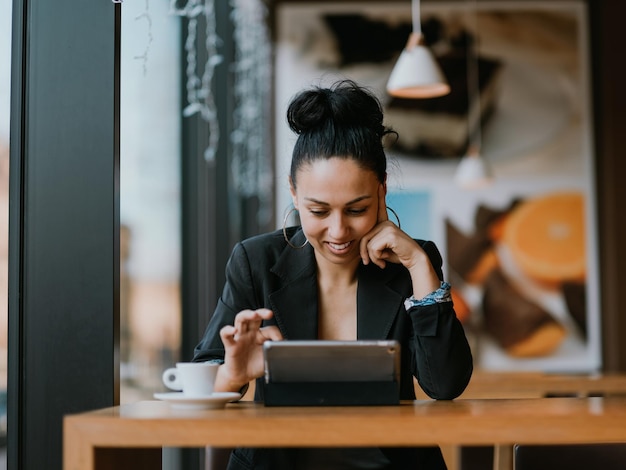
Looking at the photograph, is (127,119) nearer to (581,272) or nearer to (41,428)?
(41,428)

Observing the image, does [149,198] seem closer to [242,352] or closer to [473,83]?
[242,352]

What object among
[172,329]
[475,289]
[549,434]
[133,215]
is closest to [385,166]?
[549,434]

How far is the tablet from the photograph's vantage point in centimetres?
158

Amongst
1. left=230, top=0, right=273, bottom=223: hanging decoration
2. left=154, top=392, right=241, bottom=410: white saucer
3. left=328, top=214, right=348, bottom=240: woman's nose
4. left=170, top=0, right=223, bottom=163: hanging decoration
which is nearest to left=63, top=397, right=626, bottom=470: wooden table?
left=154, top=392, right=241, bottom=410: white saucer

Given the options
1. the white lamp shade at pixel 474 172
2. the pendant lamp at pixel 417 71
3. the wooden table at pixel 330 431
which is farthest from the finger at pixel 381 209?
the white lamp shade at pixel 474 172

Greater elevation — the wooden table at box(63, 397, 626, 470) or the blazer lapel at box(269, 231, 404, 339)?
the blazer lapel at box(269, 231, 404, 339)

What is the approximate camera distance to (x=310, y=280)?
210 centimetres

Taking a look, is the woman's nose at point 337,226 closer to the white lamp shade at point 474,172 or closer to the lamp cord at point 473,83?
the white lamp shade at point 474,172

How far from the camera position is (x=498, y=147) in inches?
268

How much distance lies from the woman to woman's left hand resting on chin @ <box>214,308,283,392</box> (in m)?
0.18

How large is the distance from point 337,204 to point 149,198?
1397 millimetres

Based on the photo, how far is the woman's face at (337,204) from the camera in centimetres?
197

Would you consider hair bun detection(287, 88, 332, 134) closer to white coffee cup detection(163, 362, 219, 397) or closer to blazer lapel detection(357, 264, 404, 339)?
blazer lapel detection(357, 264, 404, 339)

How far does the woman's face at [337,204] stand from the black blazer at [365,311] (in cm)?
10
